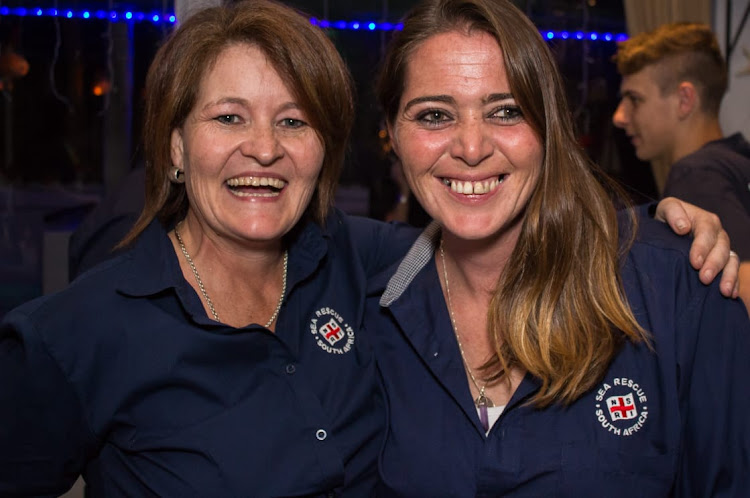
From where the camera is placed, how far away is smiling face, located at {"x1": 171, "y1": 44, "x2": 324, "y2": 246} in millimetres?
1688

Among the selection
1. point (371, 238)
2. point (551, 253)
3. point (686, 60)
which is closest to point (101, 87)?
point (686, 60)

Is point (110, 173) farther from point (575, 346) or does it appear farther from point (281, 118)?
point (575, 346)

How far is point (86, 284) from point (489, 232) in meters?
0.86

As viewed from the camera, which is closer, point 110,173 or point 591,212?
point 591,212

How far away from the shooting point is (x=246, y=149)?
169 cm

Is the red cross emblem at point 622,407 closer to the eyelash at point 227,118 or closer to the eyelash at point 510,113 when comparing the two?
the eyelash at point 510,113

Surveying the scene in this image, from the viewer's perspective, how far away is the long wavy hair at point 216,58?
67.3 inches

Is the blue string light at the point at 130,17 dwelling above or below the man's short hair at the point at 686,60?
above

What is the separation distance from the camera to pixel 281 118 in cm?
173

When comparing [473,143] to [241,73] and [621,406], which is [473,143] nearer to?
[241,73]

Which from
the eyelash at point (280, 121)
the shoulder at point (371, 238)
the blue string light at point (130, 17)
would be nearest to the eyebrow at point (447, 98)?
the eyelash at point (280, 121)

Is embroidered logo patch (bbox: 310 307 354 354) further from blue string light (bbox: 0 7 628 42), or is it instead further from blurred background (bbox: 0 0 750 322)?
blurred background (bbox: 0 0 750 322)

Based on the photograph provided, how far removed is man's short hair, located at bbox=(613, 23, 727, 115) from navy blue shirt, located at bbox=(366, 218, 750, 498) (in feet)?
7.65

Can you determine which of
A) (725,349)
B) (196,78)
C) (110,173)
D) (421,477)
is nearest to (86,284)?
(196,78)
